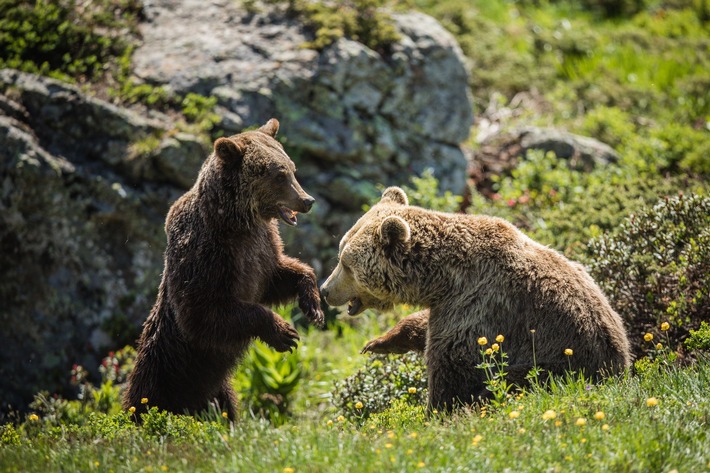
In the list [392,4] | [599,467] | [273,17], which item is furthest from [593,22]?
[599,467]

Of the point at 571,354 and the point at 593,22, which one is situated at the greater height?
the point at 571,354

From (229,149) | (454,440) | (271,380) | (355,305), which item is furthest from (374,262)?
(271,380)

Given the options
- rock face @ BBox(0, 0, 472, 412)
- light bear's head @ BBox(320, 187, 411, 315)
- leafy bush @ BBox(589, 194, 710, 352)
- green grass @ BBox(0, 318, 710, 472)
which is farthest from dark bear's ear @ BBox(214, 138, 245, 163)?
leafy bush @ BBox(589, 194, 710, 352)

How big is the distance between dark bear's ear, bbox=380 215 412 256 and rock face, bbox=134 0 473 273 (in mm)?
3588

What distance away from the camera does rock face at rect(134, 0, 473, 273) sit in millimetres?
9781

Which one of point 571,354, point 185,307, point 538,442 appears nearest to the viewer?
point 538,442

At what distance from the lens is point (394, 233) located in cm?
612

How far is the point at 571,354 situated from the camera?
580 centimetres

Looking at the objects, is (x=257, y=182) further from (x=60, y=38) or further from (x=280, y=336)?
(x=60, y=38)

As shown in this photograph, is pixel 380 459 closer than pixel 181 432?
Yes

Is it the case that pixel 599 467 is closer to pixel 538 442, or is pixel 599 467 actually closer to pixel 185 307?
pixel 538 442

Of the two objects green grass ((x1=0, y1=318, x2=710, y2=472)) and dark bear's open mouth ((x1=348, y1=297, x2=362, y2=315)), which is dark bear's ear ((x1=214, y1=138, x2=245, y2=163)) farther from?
green grass ((x1=0, y1=318, x2=710, y2=472))

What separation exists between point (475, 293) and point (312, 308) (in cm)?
139

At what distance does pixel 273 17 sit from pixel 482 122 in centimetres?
397
